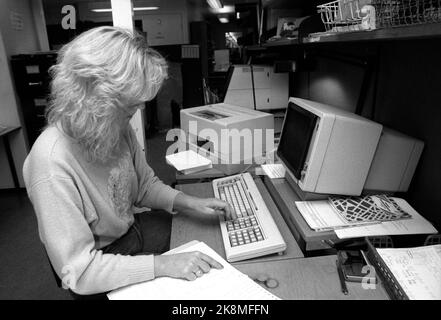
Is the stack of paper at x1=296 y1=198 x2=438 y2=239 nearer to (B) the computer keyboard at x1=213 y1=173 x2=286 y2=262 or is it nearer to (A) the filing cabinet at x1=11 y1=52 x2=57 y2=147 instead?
(B) the computer keyboard at x1=213 y1=173 x2=286 y2=262

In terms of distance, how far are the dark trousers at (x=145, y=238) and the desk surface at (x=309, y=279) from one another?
0.47m

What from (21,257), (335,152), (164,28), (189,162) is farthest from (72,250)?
(164,28)

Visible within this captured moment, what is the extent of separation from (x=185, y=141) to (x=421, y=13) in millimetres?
1476

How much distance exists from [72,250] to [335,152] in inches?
32.3

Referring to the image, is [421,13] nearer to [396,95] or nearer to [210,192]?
[396,95]

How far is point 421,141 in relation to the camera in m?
1.08

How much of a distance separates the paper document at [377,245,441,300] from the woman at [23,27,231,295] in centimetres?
47

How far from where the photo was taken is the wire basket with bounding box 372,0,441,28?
0.62 m

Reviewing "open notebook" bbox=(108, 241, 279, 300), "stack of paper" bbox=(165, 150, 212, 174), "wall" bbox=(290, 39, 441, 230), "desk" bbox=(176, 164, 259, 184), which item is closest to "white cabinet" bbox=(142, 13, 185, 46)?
"stack of paper" bbox=(165, 150, 212, 174)

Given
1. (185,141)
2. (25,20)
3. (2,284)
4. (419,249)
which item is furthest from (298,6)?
(25,20)

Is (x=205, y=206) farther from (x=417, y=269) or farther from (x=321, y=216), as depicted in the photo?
(x=417, y=269)

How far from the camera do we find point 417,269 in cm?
79

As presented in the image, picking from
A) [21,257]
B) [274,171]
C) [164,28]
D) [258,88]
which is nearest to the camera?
[274,171]

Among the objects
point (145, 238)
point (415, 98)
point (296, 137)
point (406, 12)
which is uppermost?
point (406, 12)
